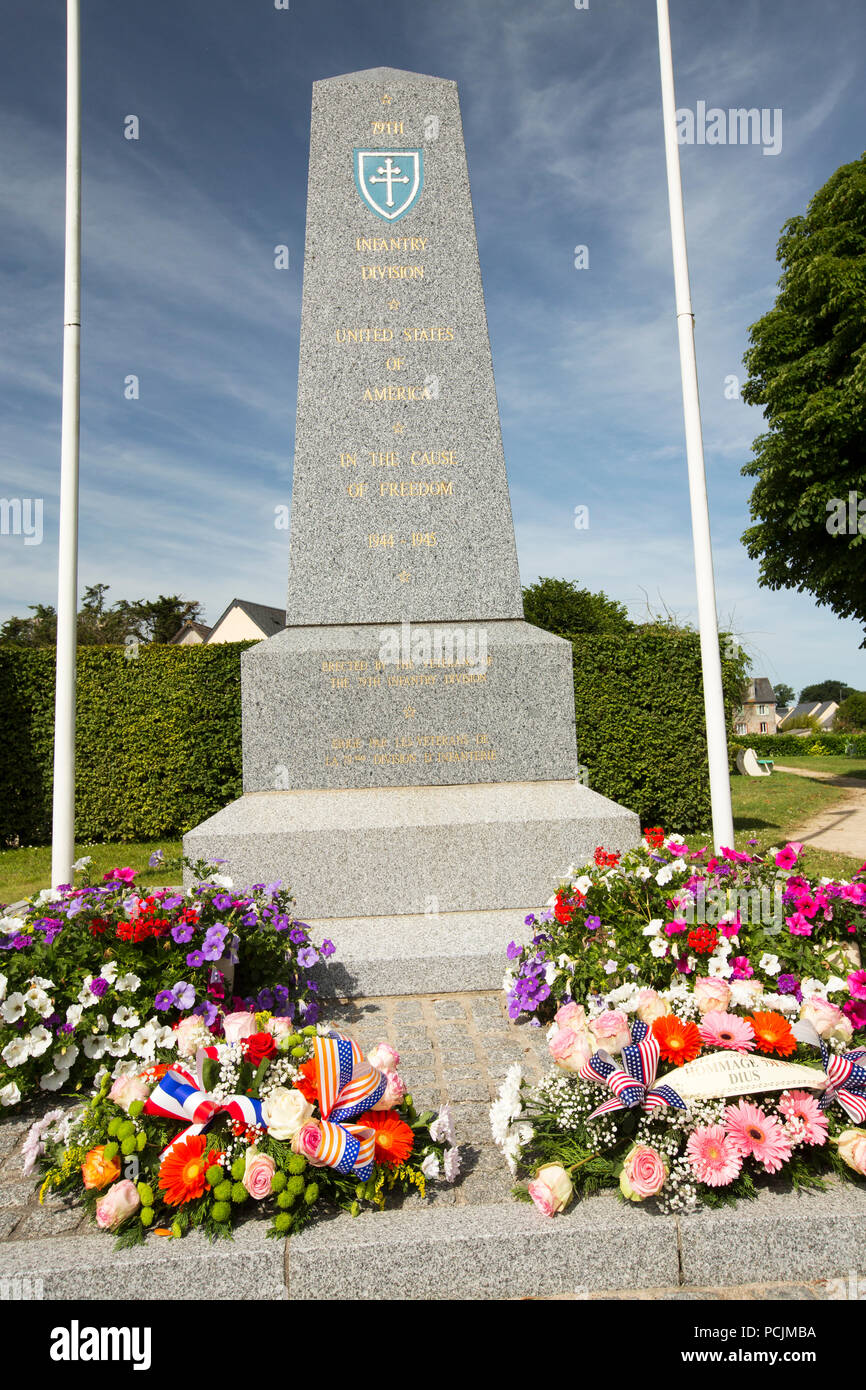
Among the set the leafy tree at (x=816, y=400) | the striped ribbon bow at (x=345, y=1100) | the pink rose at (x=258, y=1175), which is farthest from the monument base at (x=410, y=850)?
the leafy tree at (x=816, y=400)

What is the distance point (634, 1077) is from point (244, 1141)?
3.94 feet

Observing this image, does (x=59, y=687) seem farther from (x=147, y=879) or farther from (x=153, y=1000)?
(x=147, y=879)

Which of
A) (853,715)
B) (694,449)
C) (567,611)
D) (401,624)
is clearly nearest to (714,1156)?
(401,624)

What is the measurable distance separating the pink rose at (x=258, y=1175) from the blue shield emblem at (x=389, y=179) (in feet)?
20.0

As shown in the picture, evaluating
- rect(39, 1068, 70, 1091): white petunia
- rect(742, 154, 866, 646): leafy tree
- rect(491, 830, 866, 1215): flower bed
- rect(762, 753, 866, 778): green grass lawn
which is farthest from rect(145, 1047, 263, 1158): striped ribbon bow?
rect(762, 753, 866, 778): green grass lawn

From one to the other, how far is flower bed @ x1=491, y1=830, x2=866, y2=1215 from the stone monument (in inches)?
50.1

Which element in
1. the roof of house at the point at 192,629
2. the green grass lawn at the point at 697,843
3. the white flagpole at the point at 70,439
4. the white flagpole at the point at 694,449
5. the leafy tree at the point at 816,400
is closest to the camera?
the white flagpole at the point at 70,439

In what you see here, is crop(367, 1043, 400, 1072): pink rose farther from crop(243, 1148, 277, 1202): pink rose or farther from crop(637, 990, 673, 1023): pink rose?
crop(637, 990, 673, 1023): pink rose

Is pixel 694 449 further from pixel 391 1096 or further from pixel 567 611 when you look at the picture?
pixel 567 611

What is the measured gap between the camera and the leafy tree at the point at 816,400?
A: 14664 millimetres

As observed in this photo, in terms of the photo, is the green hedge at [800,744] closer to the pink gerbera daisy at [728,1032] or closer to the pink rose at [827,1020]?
the pink rose at [827,1020]

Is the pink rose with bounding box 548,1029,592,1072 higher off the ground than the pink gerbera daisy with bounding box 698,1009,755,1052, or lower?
lower

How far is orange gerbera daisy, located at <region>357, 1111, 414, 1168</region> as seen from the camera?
7.80 ft
